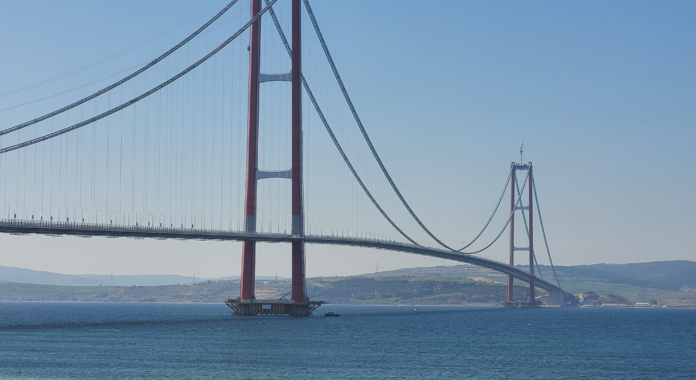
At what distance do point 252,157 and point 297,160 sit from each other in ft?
15.7

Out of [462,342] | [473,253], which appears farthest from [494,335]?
[473,253]

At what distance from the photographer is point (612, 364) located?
190 feet

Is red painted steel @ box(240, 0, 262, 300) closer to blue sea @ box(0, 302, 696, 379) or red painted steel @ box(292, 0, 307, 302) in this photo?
red painted steel @ box(292, 0, 307, 302)

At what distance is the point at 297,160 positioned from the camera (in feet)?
303

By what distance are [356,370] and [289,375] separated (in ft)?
15.7

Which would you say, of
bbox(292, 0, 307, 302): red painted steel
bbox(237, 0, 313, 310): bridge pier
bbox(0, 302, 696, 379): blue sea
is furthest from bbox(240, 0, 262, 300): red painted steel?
bbox(0, 302, 696, 379): blue sea

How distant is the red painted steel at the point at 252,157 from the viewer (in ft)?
306

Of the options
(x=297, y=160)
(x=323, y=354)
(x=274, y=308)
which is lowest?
(x=323, y=354)

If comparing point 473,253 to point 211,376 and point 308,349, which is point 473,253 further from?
point 211,376

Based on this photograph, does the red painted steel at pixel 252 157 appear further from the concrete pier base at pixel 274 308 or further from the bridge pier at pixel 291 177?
the concrete pier base at pixel 274 308

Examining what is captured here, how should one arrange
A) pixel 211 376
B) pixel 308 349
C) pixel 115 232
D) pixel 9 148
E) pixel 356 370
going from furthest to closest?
pixel 115 232, pixel 9 148, pixel 308 349, pixel 356 370, pixel 211 376

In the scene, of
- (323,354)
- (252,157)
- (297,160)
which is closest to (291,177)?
(297,160)

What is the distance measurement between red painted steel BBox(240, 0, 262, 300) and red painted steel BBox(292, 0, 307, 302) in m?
3.91

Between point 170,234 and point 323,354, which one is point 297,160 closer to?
point 170,234
